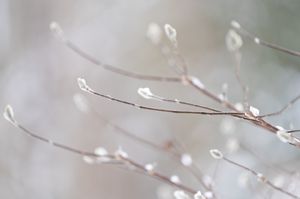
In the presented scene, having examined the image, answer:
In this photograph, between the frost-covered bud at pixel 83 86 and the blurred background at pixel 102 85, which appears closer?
the frost-covered bud at pixel 83 86

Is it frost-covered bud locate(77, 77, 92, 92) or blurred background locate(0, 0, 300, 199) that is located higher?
blurred background locate(0, 0, 300, 199)

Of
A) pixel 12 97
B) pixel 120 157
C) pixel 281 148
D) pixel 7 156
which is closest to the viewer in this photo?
pixel 120 157

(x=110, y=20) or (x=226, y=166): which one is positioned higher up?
(x=110, y=20)

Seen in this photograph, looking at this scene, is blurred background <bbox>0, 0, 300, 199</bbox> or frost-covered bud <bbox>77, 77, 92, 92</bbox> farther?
blurred background <bbox>0, 0, 300, 199</bbox>

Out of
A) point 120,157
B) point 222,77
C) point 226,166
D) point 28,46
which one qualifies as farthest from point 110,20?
point 120,157

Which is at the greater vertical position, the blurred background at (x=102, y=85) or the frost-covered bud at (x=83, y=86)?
the blurred background at (x=102, y=85)

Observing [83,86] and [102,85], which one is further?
[102,85]

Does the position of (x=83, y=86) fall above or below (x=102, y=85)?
below

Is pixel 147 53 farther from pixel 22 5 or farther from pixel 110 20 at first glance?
pixel 22 5
